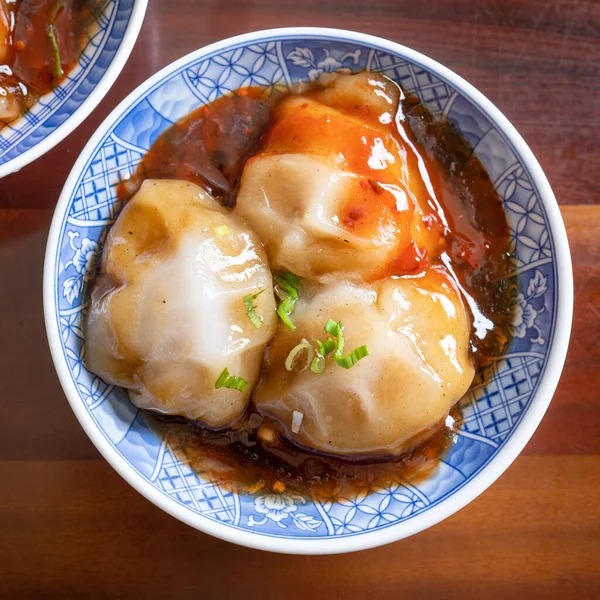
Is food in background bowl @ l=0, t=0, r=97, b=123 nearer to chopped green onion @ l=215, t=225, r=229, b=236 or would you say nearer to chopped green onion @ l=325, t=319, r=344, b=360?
chopped green onion @ l=215, t=225, r=229, b=236

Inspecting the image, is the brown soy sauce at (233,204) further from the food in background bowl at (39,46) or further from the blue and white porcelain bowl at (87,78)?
the food in background bowl at (39,46)

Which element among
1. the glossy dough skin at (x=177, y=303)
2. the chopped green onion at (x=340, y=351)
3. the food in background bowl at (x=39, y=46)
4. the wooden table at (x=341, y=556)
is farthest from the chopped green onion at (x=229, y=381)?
the food in background bowl at (x=39, y=46)

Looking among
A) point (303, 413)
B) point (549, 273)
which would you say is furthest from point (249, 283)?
point (549, 273)

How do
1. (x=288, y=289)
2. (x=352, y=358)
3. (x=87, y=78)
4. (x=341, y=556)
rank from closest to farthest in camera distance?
1. (x=352, y=358)
2. (x=288, y=289)
3. (x=87, y=78)
4. (x=341, y=556)

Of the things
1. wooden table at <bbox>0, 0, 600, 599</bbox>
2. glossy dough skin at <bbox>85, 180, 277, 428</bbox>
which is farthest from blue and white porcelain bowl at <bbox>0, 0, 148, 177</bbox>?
glossy dough skin at <bbox>85, 180, 277, 428</bbox>

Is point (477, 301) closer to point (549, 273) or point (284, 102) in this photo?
point (549, 273)

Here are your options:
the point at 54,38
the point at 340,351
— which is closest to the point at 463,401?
the point at 340,351

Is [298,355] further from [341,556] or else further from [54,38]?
[54,38]

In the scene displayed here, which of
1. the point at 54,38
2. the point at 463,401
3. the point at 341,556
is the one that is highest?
the point at 54,38
